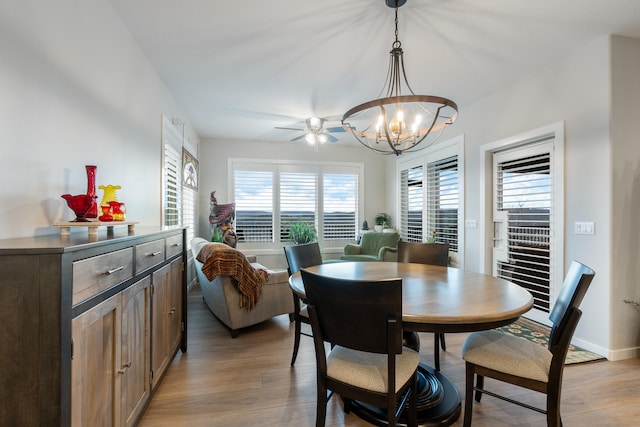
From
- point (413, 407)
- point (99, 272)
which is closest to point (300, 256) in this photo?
point (413, 407)

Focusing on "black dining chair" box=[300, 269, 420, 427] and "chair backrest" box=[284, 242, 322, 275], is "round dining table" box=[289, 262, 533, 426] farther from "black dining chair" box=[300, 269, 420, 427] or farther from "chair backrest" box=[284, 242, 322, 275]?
"chair backrest" box=[284, 242, 322, 275]

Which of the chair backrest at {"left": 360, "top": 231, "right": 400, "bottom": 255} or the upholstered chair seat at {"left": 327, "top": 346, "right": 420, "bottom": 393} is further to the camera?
the chair backrest at {"left": 360, "top": 231, "right": 400, "bottom": 255}

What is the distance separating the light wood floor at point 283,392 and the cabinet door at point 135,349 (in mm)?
274

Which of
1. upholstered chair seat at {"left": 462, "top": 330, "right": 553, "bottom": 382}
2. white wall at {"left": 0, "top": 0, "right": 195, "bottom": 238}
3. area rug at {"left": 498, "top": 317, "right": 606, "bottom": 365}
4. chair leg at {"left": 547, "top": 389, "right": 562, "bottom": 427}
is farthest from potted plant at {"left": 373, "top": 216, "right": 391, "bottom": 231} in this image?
chair leg at {"left": 547, "top": 389, "right": 562, "bottom": 427}

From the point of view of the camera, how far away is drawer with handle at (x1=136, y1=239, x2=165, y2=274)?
1.70 metres

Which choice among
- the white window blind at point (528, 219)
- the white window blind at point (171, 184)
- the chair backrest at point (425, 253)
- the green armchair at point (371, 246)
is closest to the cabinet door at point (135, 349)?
the white window blind at point (171, 184)

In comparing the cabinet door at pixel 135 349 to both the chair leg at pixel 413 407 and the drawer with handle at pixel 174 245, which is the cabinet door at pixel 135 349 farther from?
the chair leg at pixel 413 407

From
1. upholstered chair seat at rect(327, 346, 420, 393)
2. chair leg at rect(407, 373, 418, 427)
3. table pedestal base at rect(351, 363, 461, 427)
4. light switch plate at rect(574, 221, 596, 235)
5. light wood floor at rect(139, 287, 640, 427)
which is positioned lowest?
light wood floor at rect(139, 287, 640, 427)

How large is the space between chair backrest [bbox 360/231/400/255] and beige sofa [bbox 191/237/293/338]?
97.7 inches

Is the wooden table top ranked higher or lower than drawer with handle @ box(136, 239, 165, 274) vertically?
lower

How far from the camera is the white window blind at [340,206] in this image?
642cm

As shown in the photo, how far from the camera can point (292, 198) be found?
246 inches

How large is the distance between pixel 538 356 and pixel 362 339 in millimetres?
1041

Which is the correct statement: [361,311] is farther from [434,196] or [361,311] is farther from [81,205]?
[434,196]
